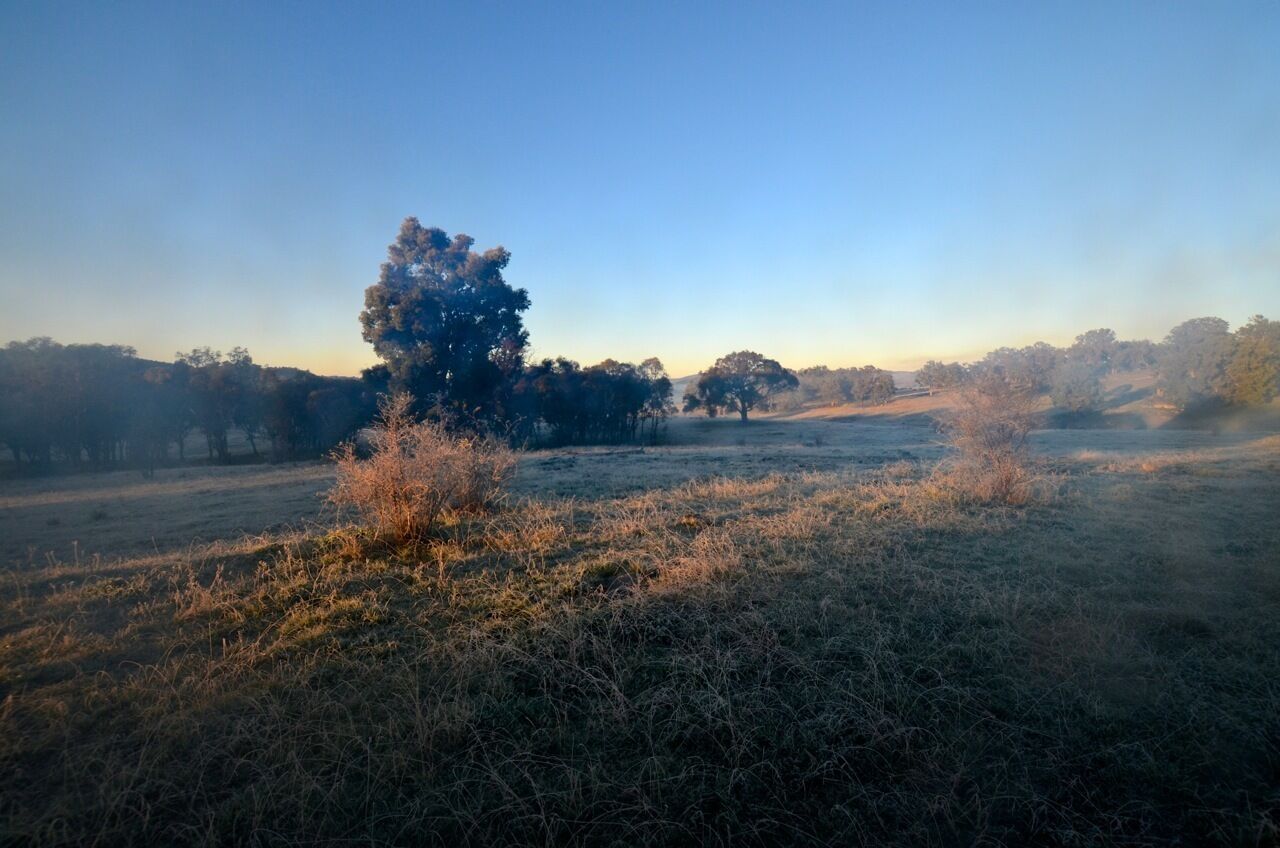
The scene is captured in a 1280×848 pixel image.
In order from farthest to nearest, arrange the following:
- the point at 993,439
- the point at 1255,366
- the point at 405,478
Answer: the point at 1255,366 < the point at 993,439 < the point at 405,478

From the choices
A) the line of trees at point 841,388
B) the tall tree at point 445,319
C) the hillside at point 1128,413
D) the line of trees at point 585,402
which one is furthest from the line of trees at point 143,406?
the line of trees at point 841,388

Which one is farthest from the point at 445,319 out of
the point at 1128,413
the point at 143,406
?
the point at 1128,413

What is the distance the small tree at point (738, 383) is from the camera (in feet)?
198

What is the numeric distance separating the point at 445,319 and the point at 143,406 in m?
20.2

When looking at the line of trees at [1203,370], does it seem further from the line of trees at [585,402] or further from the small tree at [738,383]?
the line of trees at [585,402]

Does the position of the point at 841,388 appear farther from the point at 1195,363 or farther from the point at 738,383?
the point at 1195,363

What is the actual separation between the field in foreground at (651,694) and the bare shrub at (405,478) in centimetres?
56

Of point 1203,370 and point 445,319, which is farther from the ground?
point 445,319

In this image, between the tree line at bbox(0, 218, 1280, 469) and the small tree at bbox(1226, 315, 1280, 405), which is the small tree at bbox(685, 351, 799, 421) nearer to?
the tree line at bbox(0, 218, 1280, 469)

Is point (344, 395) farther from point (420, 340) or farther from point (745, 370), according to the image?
point (745, 370)

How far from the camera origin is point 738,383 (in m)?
60.3

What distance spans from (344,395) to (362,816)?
39.0 m

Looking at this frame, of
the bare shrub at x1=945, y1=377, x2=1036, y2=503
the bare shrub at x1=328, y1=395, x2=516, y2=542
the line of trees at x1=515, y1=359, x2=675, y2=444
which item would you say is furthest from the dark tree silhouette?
the bare shrub at x1=328, y1=395, x2=516, y2=542

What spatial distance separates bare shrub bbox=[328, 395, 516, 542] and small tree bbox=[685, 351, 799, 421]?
52454 mm
